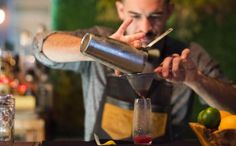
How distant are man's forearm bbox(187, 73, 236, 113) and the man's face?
0.96 feet

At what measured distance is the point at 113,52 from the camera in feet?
4.23

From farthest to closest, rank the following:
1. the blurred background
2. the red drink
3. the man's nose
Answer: the blurred background
the man's nose
the red drink

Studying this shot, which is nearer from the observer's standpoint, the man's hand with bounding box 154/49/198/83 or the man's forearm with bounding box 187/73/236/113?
the man's hand with bounding box 154/49/198/83

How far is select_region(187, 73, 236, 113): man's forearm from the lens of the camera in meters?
1.72

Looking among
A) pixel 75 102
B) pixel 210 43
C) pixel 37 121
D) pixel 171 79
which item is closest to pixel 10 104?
pixel 171 79

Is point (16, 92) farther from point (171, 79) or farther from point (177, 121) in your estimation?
point (171, 79)

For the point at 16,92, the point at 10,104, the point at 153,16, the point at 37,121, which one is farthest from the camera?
the point at 16,92

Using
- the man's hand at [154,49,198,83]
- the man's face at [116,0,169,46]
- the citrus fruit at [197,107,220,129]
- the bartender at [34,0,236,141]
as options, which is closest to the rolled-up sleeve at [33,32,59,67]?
the bartender at [34,0,236,141]

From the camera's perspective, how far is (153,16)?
6.46 feet

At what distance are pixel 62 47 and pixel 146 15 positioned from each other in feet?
1.45

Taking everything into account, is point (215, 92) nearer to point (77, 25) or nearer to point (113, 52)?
point (113, 52)

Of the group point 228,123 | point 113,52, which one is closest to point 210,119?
point 228,123

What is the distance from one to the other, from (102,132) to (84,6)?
193 cm

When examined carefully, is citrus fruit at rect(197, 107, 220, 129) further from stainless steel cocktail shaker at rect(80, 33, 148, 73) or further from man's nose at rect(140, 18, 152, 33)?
man's nose at rect(140, 18, 152, 33)
